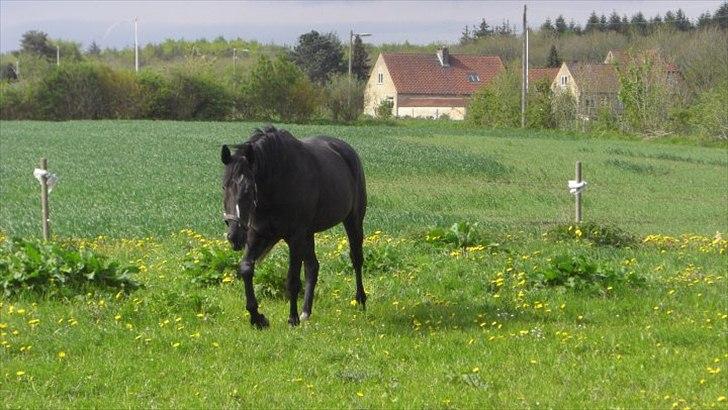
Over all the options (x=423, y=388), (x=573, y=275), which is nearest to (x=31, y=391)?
(x=423, y=388)

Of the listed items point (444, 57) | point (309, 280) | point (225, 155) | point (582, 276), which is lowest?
point (582, 276)

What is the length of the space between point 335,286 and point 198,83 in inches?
2835

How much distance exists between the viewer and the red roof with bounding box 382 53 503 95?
106 metres

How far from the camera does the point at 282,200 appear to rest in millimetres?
9617

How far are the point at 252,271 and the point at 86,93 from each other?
7642 cm

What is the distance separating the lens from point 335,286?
1172 centimetres

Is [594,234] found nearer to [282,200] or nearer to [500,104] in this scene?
[282,200]

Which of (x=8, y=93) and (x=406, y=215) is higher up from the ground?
(x=8, y=93)

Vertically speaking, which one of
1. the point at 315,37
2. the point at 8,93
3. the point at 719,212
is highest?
the point at 315,37

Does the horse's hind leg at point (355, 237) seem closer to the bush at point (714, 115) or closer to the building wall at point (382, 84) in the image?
the bush at point (714, 115)

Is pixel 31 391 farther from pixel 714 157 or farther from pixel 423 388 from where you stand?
pixel 714 157

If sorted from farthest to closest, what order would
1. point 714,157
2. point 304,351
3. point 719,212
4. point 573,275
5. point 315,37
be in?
1. point 315,37
2. point 714,157
3. point 719,212
4. point 573,275
5. point 304,351

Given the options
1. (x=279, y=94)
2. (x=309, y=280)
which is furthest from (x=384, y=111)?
(x=309, y=280)

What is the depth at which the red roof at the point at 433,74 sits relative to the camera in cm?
10569
